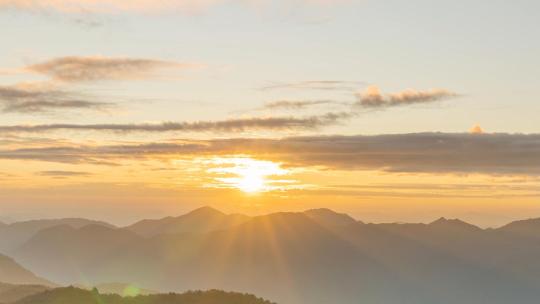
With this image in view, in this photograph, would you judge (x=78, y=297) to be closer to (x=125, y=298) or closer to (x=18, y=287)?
(x=125, y=298)

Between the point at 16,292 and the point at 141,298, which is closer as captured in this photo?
the point at 141,298

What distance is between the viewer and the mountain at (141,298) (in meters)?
81.2

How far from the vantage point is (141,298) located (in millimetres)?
81875

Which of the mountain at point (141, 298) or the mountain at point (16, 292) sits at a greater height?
the mountain at point (141, 298)

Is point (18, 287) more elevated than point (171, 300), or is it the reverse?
point (171, 300)

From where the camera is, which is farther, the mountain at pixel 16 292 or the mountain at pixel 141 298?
the mountain at pixel 16 292

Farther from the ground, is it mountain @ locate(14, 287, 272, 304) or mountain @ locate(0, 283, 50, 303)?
mountain @ locate(14, 287, 272, 304)

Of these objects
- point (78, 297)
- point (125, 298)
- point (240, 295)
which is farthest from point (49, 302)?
point (240, 295)

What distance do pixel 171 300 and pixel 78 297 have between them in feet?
41.9

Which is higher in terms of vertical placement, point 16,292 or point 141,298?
point 141,298

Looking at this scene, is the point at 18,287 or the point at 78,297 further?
the point at 18,287

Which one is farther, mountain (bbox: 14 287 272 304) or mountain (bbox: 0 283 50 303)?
mountain (bbox: 0 283 50 303)

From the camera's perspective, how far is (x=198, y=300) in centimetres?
8281

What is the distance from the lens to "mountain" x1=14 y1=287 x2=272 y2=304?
81.2m
